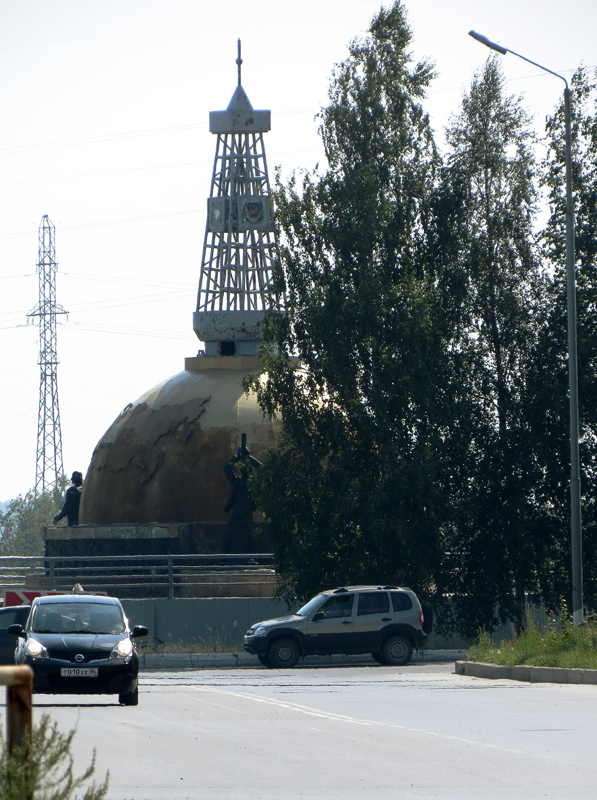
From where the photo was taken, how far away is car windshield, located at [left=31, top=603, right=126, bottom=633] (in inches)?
664

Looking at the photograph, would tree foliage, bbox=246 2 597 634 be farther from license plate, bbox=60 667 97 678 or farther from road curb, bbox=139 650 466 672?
license plate, bbox=60 667 97 678

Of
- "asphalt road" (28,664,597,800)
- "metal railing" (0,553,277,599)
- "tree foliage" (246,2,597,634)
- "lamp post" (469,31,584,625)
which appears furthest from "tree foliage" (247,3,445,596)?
"asphalt road" (28,664,597,800)

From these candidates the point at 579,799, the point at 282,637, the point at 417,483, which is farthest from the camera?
the point at 417,483

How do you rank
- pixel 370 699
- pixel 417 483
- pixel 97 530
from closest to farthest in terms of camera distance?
pixel 370 699 < pixel 417 483 < pixel 97 530

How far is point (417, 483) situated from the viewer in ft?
94.9

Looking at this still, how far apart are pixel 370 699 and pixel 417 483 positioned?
42.3ft

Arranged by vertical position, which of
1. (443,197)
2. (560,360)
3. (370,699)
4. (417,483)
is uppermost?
(443,197)

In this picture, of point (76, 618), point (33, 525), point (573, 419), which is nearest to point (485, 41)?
point (573, 419)

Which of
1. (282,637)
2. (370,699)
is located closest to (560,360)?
(282,637)

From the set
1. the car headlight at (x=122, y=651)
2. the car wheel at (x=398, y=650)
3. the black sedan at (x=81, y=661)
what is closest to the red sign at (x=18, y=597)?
the car wheel at (x=398, y=650)

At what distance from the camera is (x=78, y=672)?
1567 cm

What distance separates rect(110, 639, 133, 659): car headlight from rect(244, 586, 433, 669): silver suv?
9.69 metres

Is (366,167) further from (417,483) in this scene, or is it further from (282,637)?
(282,637)

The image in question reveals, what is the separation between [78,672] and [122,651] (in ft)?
1.87
